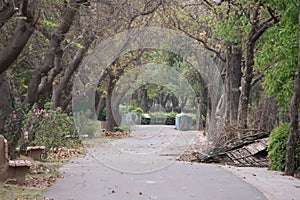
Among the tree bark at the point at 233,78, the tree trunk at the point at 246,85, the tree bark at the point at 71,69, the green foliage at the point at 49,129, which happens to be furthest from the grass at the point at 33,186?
the tree bark at the point at 233,78

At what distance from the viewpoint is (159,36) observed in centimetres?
2169

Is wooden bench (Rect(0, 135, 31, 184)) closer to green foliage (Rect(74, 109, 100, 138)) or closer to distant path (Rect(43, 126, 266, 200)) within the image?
distant path (Rect(43, 126, 266, 200))

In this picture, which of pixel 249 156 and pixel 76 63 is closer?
pixel 249 156

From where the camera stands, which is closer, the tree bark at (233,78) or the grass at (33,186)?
the grass at (33,186)

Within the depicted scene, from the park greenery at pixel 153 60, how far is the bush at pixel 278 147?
0.02 metres

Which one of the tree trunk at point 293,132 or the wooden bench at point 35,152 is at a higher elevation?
the tree trunk at point 293,132

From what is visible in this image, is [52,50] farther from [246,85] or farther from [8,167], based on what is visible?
[246,85]

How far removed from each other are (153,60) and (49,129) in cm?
1184

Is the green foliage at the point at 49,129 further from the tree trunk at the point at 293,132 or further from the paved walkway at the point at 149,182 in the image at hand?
the tree trunk at the point at 293,132

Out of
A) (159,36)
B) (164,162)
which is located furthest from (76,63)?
(164,162)

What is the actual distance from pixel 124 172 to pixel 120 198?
12.1ft

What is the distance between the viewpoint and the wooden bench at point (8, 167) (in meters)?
9.09

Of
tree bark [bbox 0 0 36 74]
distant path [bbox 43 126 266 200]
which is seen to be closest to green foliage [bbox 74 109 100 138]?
distant path [bbox 43 126 266 200]

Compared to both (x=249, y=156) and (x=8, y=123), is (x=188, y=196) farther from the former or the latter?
(x=249, y=156)
